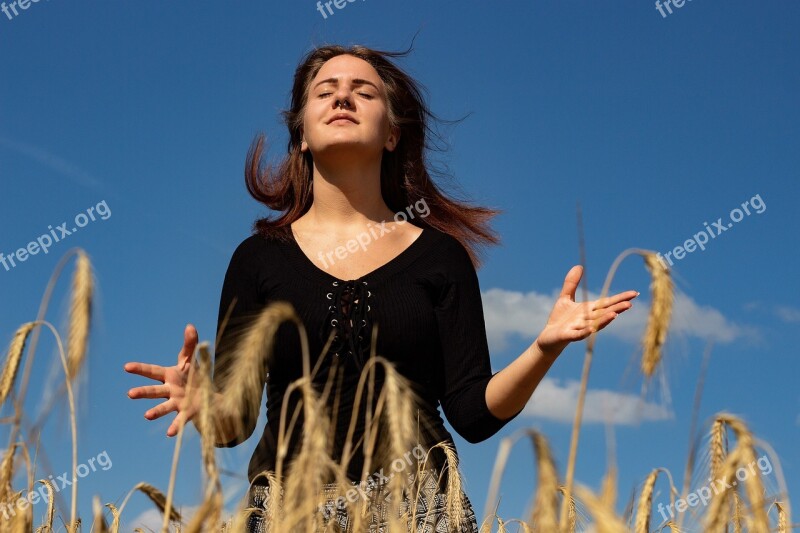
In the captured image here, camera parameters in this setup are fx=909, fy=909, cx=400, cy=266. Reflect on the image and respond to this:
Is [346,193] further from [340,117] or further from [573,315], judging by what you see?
[573,315]

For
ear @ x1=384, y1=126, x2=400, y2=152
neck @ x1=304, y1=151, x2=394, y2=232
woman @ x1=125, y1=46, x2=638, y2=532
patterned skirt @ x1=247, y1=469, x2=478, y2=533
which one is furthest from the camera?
ear @ x1=384, y1=126, x2=400, y2=152

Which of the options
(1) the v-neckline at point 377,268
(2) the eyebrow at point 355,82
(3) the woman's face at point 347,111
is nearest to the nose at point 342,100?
(3) the woman's face at point 347,111

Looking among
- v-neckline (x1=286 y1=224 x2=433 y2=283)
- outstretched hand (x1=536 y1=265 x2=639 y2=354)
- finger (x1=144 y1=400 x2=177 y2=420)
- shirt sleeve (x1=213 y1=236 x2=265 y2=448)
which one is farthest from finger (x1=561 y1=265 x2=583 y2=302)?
shirt sleeve (x1=213 y1=236 x2=265 y2=448)

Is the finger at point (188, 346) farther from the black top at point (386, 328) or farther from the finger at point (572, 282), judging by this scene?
the finger at point (572, 282)

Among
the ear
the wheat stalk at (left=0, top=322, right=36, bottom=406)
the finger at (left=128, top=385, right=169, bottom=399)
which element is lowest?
the wheat stalk at (left=0, top=322, right=36, bottom=406)

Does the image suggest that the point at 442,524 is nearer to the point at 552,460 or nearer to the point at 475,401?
the point at 475,401

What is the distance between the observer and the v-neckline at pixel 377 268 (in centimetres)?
390

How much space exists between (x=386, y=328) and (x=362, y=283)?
0.23 meters

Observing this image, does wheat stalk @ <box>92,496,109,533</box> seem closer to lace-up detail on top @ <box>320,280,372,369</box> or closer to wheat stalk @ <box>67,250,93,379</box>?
wheat stalk @ <box>67,250,93,379</box>

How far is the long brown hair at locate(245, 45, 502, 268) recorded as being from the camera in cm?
463

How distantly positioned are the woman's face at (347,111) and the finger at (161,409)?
4.59 feet

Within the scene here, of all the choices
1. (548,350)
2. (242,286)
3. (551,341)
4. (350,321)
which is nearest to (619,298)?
(551,341)

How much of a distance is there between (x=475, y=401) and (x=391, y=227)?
101cm

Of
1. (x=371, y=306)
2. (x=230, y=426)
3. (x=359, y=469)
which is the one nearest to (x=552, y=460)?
(x=230, y=426)
